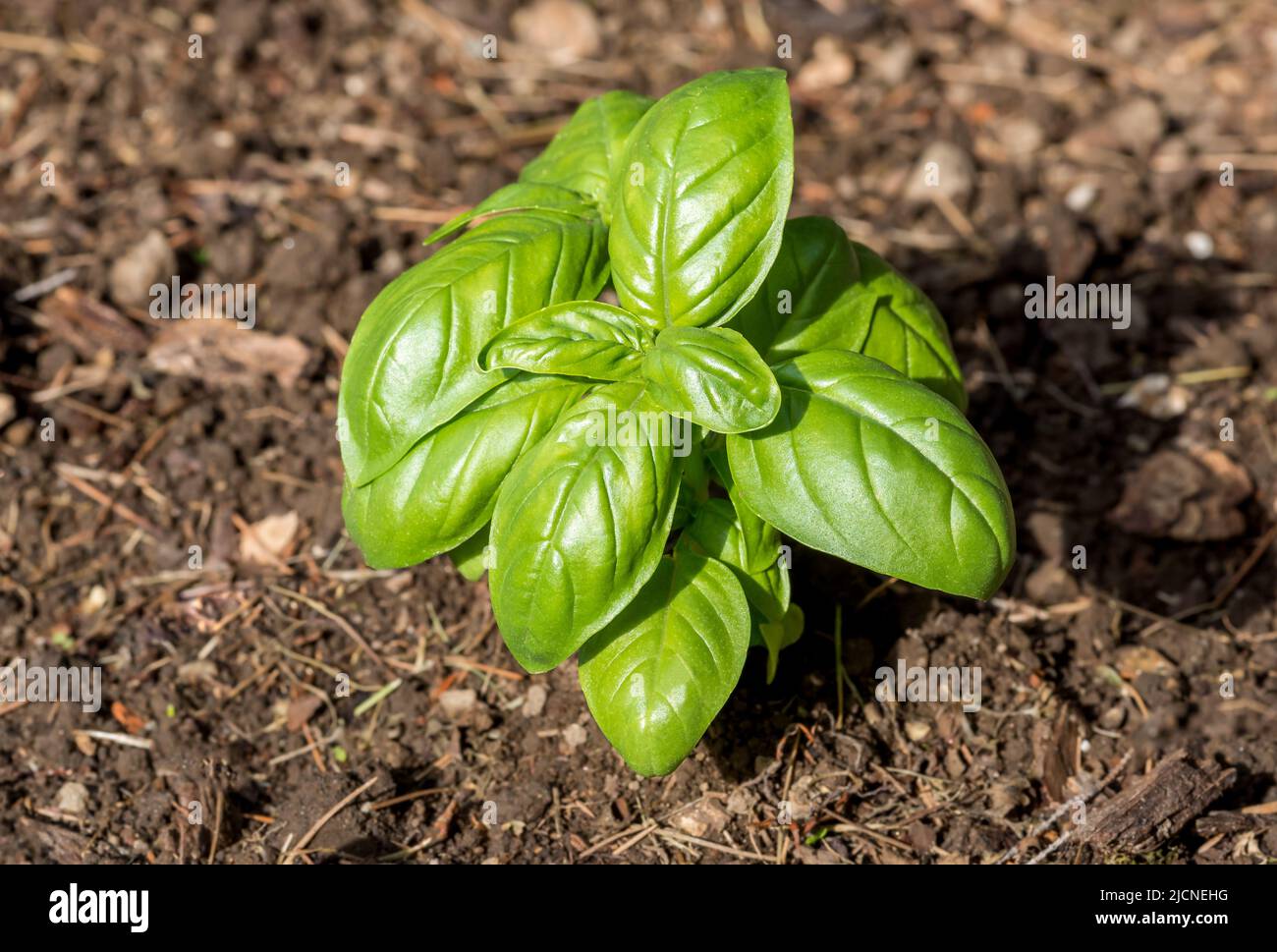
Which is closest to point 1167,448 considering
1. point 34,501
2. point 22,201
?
point 34,501

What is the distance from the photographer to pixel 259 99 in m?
4.55

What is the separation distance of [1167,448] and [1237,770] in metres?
1.02

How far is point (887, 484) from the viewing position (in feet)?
7.23

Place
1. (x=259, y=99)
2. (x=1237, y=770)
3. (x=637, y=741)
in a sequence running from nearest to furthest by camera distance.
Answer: (x=637, y=741) < (x=1237, y=770) < (x=259, y=99)

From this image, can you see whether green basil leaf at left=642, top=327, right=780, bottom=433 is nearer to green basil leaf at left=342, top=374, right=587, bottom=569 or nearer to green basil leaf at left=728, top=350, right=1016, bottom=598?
green basil leaf at left=728, top=350, right=1016, bottom=598

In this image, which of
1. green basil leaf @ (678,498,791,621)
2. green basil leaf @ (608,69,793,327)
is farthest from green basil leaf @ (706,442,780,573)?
green basil leaf @ (608,69,793,327)

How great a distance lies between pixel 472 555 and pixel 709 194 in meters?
0.88

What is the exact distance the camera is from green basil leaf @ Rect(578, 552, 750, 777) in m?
2.34

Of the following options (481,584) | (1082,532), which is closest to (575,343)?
(481,584)

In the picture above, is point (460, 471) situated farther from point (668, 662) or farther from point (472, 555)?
point (668, 662)

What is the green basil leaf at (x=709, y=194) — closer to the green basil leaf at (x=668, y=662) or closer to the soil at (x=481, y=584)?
the green basil leaf at (x=668, y=662)

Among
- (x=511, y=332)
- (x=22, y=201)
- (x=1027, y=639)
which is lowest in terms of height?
(x=1027, y=639)

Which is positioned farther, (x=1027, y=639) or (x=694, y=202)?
(x=1027, y=639)

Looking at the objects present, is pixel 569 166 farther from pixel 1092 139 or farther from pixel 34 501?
pixel 1092 139
